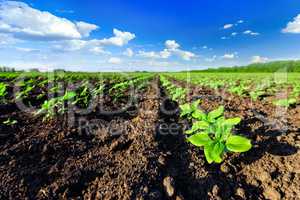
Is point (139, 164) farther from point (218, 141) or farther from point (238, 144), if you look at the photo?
point (238, 144)

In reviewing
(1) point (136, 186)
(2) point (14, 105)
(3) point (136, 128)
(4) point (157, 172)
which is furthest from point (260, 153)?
(2) point (14, 105)

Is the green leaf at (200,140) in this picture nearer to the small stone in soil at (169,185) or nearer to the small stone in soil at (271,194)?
the small stone in soil at (169,185)

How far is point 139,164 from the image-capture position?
6.36 ft

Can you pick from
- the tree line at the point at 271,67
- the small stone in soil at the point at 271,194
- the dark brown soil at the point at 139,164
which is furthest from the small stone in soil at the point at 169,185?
the tree line at the point at 271,67

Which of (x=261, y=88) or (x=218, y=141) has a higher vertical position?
(x=218, y=141)

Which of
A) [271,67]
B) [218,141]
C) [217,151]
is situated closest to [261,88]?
[218,141]

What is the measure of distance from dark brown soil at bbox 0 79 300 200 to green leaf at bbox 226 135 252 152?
256mm

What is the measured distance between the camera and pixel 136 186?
1.67 metres

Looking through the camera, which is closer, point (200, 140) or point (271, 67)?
point (200, 140)

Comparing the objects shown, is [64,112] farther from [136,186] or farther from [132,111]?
[136,186]

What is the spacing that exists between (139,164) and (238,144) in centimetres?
70

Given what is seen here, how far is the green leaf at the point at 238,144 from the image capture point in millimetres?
1686

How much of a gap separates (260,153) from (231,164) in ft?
0.92

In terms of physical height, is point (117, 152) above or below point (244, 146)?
below
